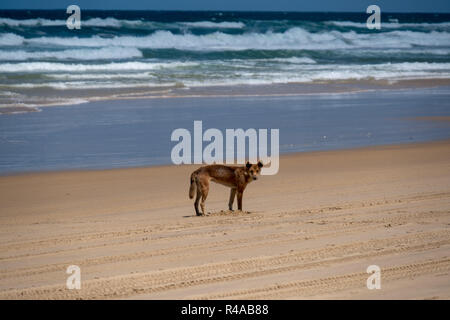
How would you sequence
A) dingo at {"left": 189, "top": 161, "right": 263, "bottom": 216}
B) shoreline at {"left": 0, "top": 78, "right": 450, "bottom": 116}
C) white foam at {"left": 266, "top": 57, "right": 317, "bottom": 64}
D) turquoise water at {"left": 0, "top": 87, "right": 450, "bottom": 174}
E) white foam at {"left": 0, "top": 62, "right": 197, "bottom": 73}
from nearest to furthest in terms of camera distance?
1. dingo at {"left": 189, "top": 161, "right": 263, "bottom": 216}
2. turquoise water at {"left": 0, "top": 87, "right": 450, "bottom": 174}
3. shoreline at {"left": 0, "top": 78, "right": 450, "bottom": 116}
4. white foam at {"left": 0, "top": 62, "right": 197, "bottom": 73}
5. white foam at {"left": 266, "top": 57, "right": 317, "bottom": 64}

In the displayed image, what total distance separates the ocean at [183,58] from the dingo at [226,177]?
11.5 m

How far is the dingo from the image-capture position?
31.9 ft

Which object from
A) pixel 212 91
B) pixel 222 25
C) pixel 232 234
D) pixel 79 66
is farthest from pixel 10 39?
pixel 232 234

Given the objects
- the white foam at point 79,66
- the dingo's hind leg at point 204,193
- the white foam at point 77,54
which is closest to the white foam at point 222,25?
the white foam at point 77,54

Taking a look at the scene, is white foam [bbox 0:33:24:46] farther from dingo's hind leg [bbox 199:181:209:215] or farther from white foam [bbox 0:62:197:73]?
dingo's hind leg [bbox 199:181:209:215]

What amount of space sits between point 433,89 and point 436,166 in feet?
47.3

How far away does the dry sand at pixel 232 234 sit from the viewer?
6363 mm

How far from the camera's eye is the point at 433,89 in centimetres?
2645

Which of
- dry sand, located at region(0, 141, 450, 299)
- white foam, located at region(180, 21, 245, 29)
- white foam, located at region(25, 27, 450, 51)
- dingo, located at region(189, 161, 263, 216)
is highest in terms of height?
white foam, located at region(180, 21, 245, 29)

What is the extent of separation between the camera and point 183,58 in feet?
127

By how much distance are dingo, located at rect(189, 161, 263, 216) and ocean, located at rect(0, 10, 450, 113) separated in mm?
11487

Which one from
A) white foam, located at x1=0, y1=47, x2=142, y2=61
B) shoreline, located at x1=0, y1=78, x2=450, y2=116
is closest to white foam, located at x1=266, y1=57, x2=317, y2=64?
white foam, located at x1=0, y1=47, x2=142, y2=61

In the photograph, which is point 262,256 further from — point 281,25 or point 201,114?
point 281,25
